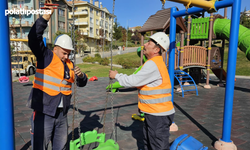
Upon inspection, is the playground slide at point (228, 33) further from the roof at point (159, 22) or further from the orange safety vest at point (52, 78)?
the orange safety vest at point (52, 78)

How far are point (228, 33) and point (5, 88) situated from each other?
455 inches

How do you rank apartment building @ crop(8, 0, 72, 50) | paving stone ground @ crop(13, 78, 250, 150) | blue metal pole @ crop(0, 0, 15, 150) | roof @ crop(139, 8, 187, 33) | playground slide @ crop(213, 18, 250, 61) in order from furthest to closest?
apartment building @ crop(8, 0, 72, 50)
playground slide @ crop(213, 18, 250, 61)
roof @ crop(139, 8, 187, 33)
paving stone ground @ crop(13, 78, 250, 150)
blue metal pole @ crop(0, 0, 15, 150)

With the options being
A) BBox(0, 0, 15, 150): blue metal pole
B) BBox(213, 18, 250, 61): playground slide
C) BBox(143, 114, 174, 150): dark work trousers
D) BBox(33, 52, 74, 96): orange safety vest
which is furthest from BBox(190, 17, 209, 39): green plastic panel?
BBox(0, 0, 15, 150): blue metal pole

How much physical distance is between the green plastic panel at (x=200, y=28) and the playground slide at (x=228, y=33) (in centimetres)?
61

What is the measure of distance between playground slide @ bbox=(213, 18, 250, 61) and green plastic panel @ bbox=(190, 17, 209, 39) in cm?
61

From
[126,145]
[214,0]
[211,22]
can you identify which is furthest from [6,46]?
[211,22]

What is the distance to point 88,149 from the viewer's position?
3.21 m

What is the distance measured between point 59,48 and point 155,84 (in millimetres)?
1307

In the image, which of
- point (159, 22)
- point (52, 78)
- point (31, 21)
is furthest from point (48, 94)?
point (31, 21)

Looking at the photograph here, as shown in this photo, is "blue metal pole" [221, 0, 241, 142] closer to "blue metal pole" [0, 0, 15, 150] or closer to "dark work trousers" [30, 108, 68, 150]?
"dark work trousers" [30, 108, 68, 150]

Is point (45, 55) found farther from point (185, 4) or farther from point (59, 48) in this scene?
point (185, 4)

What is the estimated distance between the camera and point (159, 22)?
29.8ft

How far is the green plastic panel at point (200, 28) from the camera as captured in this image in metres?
11.1

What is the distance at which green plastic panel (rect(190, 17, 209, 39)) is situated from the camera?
36.4 feet
